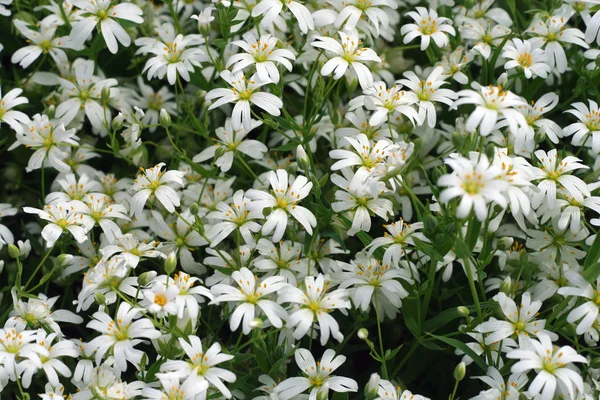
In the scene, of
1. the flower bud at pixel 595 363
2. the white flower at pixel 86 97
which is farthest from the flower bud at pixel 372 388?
the white flower at pixel 86 97

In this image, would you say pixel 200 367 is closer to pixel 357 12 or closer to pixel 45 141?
pixel 45 141

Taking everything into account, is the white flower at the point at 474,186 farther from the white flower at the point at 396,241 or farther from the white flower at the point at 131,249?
the white flower at the point at 131,249

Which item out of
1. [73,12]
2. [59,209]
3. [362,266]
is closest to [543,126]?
[362,266]

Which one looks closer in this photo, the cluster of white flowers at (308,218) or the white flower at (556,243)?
the cluster of white flowers at (308,218)

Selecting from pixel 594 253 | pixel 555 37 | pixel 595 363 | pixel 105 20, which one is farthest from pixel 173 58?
pixel 595 363

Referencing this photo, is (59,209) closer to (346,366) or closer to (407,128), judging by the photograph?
(346,366)

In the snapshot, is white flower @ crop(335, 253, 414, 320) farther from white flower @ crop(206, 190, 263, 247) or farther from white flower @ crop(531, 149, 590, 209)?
white flower @ crop(531, 149, 590, 209)
